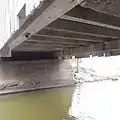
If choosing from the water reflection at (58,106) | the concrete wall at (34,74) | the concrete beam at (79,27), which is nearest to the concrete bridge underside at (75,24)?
the concrete beam at (79,27)

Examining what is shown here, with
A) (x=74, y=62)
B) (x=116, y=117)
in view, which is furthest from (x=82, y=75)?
(x=116, y=117)

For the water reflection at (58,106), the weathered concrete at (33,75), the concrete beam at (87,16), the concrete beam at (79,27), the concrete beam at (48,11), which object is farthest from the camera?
the weathered concrete at (33,75)

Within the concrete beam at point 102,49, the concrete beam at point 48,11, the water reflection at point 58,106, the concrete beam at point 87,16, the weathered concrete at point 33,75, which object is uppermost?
the concrete beam at point 87,16

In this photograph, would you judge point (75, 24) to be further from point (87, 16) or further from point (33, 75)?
point (33, 75)

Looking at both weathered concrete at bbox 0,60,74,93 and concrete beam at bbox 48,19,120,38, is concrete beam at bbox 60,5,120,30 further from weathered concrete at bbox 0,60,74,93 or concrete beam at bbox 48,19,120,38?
weathered concrete at bbox 0,60,74,93

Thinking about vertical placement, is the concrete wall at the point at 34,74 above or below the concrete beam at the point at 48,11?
below

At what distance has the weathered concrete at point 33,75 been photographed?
420 cm

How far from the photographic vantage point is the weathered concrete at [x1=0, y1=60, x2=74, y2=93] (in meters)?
4.20

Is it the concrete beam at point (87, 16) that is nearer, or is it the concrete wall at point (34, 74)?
the concrete beam at point (87, 16)

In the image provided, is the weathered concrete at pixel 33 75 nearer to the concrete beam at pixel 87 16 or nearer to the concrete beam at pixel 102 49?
the concrete beam at pixel 102 49

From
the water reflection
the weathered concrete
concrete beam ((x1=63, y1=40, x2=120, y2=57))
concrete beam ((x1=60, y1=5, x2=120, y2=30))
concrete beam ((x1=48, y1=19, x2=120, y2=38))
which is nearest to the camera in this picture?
concrete beam ((x1=60, y1=5, x2=120, y2=30))

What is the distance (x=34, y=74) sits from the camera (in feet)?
15.1

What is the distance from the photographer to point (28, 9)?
3.83 ft

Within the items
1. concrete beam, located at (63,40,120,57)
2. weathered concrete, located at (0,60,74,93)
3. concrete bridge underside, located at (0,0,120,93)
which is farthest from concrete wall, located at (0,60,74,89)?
concrete beam, located at (63,40,120,57)
